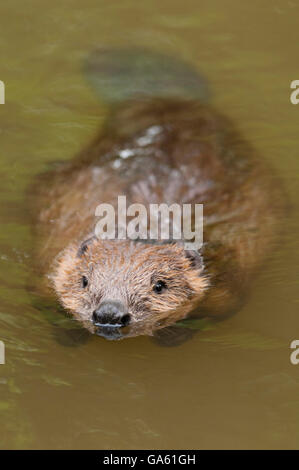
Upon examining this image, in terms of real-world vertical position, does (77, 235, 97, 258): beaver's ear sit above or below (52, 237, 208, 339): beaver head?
above

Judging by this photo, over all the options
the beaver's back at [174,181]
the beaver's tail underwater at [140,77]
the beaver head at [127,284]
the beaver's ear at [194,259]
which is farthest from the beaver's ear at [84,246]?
the beaver's tail underwater at [140,77]

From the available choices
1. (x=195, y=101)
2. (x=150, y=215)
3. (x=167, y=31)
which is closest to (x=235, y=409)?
(x=150, y=215)

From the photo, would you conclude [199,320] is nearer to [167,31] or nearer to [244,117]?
[244,117]

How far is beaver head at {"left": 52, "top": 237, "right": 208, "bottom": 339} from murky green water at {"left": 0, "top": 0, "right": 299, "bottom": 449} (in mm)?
299

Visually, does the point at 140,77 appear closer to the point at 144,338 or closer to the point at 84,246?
the point at 84,246

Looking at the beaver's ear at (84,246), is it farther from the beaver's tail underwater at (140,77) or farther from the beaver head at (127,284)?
the beaver's tail underwater at (140,77)

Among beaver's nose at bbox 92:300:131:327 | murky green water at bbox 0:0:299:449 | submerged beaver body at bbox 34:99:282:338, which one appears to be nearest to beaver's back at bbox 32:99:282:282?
submerged beaver body at bbox 34:99:282:338

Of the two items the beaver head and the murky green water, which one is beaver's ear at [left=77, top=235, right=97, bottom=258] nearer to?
the beaver head

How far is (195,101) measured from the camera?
6.96 meters

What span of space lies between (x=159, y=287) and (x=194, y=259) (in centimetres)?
42

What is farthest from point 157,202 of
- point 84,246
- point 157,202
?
point 84,246

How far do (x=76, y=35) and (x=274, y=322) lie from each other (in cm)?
419

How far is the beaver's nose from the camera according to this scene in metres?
4.51

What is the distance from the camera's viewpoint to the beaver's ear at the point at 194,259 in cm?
529
